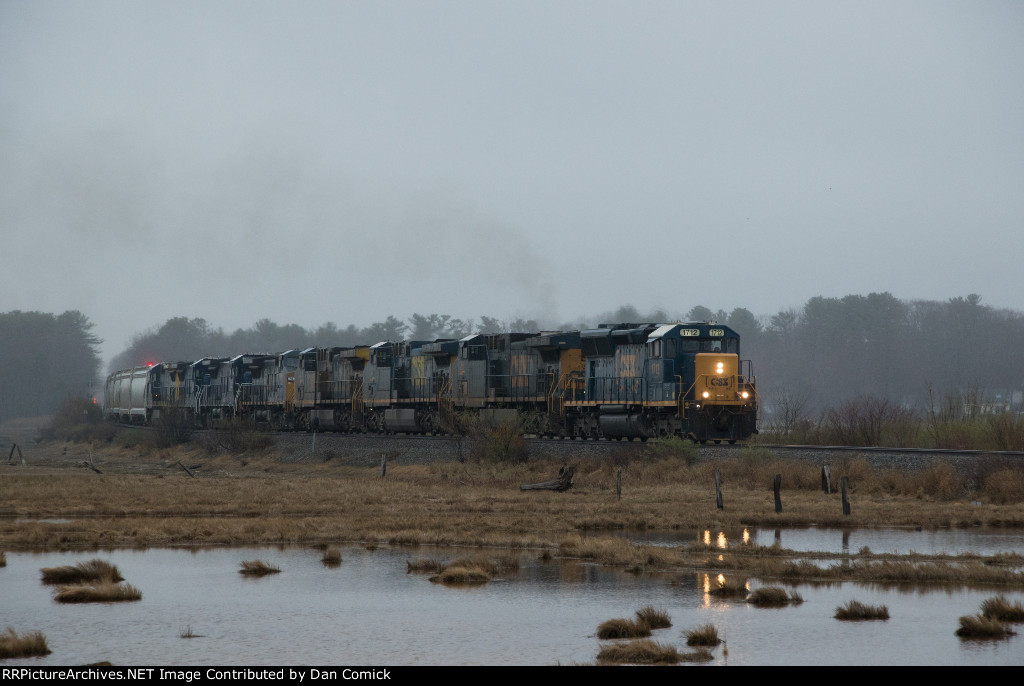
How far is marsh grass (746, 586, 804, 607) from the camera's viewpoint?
592 inches

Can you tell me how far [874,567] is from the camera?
1764 centimetres

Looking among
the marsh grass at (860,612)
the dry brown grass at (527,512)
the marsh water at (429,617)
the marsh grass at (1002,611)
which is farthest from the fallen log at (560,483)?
the marsh grass at (1002,611)

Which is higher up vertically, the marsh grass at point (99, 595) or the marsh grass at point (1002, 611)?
the marsh grass at point (1002, 611)

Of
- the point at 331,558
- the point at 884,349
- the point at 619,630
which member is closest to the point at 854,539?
the point at 331,558

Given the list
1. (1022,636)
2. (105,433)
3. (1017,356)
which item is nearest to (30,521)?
(1022,636)

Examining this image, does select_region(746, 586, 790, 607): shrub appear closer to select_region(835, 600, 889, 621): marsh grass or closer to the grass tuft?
select_region(835, 600, 889, 621): marsh grass

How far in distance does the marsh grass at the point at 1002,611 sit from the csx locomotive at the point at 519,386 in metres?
18.0

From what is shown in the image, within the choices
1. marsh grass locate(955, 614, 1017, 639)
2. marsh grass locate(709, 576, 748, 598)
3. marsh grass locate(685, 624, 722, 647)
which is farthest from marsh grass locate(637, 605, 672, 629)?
marsh grass locate(955, 614, 1017, 639)

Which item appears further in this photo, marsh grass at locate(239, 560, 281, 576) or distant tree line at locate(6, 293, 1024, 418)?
distant tree line at locate(6, 293, 1024, 418)

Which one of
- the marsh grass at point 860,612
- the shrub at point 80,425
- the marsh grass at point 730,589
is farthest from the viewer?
the shrub at point 80,425

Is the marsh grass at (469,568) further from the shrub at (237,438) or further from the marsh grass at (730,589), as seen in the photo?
the shrub at (237,438)

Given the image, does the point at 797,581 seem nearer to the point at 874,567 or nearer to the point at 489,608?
the point at 874,567

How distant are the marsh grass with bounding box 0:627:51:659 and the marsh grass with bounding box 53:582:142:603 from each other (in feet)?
11.4

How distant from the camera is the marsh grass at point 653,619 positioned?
13211 mm
